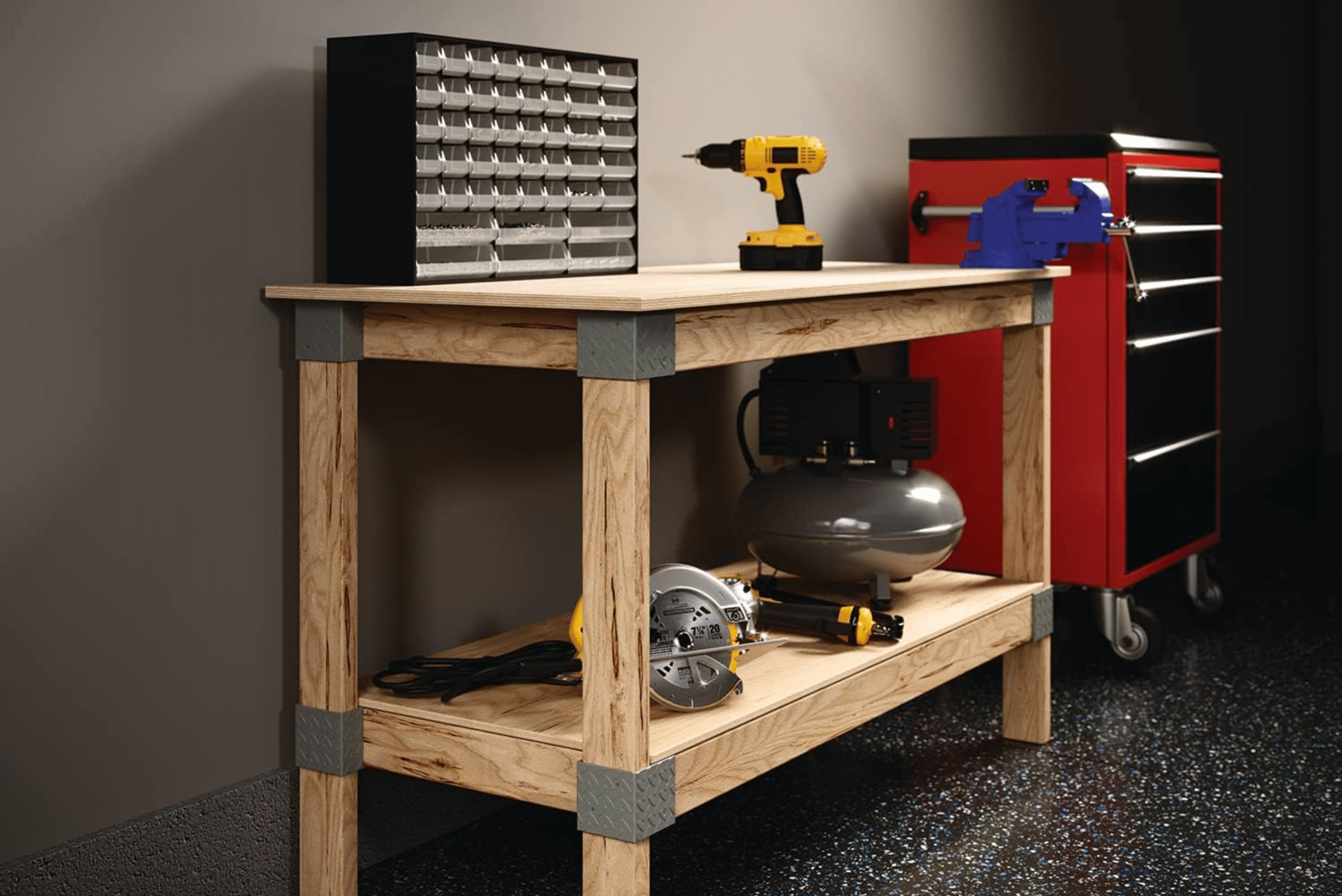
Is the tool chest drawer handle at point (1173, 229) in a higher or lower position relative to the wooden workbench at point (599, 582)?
higher

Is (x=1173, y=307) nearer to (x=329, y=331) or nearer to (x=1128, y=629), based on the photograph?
(x=1128, y=629)

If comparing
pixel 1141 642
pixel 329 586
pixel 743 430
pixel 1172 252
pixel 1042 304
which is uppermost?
pixel 1172 252

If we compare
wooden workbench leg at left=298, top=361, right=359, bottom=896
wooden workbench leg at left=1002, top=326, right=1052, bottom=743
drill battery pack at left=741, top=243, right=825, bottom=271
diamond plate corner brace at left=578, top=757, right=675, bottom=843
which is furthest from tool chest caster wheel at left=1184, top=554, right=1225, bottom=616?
wooden workbench leg at left=298, top=361, right=359, bottom=896

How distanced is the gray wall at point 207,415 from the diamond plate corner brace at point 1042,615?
2.13ft

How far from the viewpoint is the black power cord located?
210cm

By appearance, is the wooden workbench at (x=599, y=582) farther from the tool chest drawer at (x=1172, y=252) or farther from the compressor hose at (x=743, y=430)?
the tool chest drawer at (x=1172, y=252)

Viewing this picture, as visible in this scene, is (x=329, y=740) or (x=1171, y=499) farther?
(x=1171, y=499)

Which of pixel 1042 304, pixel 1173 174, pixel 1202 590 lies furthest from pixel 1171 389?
pixel 1042 304

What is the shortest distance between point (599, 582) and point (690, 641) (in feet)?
0.99

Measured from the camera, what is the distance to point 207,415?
6.50 feet

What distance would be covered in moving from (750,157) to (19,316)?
1273 millimetres

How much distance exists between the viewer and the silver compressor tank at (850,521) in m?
2.58

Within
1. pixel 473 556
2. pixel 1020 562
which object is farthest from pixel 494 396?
pixel 1020 562

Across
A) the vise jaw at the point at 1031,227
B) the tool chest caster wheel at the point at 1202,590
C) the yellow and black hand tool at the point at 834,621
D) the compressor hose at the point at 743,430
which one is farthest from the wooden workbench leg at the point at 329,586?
the tool chest caster wheel at the point at 1202,590
